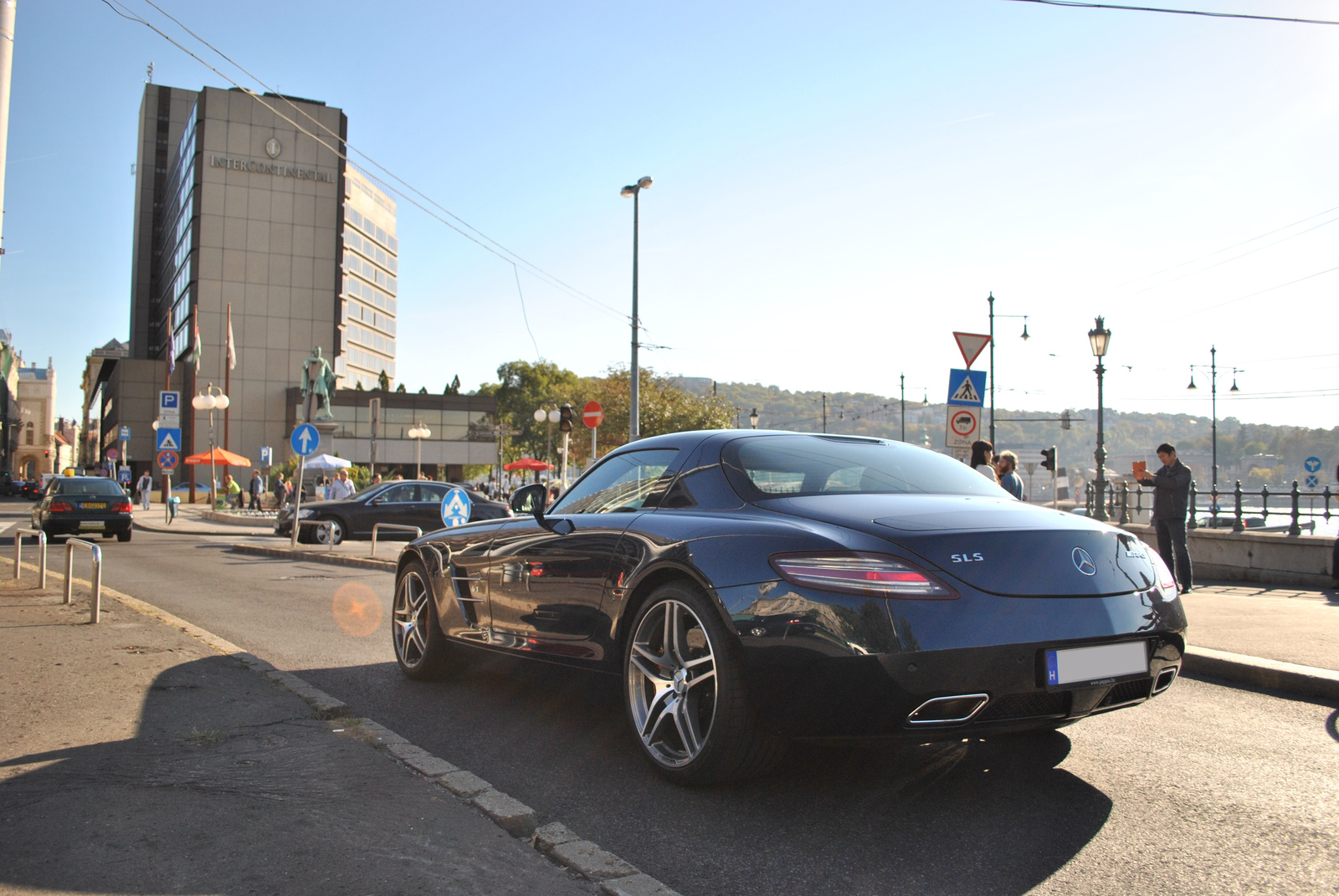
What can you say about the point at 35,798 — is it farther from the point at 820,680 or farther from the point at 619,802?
the point at 820,680

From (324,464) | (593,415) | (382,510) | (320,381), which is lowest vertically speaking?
(382,510)

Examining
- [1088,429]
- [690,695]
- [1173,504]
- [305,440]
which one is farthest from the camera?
[1088,429]

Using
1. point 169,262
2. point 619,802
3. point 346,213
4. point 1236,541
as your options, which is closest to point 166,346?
point 169,262

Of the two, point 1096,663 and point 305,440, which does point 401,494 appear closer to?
point 305,440

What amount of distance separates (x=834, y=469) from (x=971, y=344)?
7946 millimetres

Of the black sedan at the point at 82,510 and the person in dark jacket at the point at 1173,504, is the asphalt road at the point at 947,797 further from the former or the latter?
the black sedan at the point at 82,510

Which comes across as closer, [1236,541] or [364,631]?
[364,631]

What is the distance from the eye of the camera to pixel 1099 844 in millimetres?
3045

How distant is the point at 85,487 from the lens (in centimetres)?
2198

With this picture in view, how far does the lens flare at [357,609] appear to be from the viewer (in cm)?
828

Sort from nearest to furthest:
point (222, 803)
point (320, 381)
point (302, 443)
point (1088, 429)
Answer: point (222, 803) → point (302, 443) → point (320, 381) → point (1088, 429)

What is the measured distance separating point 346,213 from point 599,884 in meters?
96.4

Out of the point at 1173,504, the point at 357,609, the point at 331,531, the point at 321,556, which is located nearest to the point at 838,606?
the point at 357,609

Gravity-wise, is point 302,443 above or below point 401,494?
above
